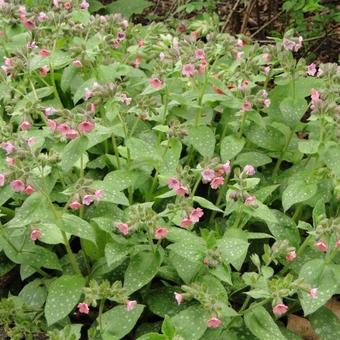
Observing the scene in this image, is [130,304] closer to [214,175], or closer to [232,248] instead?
[232,248]

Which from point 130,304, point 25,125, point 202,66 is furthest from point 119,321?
point 202,66

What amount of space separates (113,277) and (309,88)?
4.85 feet

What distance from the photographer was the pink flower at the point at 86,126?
2.77 m

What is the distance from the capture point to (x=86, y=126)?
9.11 ft

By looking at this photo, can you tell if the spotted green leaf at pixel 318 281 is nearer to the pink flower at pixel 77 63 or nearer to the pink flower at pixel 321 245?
the pink flower at pixel 321 245

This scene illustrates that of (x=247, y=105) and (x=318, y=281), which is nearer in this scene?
(x=318, y=281)

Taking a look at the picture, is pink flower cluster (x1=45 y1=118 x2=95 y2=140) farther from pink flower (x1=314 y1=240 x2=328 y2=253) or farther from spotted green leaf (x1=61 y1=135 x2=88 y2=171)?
pink flower (x1=314 y1=240 x2=328 y2=253)

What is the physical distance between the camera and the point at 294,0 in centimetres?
504

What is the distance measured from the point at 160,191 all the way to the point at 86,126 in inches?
30.1

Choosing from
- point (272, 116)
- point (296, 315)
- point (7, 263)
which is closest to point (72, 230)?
point (7, 263)

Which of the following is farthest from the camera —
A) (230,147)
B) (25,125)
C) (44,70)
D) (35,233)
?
(44,70)

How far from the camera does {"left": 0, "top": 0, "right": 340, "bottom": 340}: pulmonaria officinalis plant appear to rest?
2.82m

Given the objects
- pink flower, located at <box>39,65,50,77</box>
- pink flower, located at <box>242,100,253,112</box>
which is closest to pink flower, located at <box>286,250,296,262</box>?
pink flower, located at <box>242,100,253,112</box>

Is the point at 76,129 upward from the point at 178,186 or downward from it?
upward
